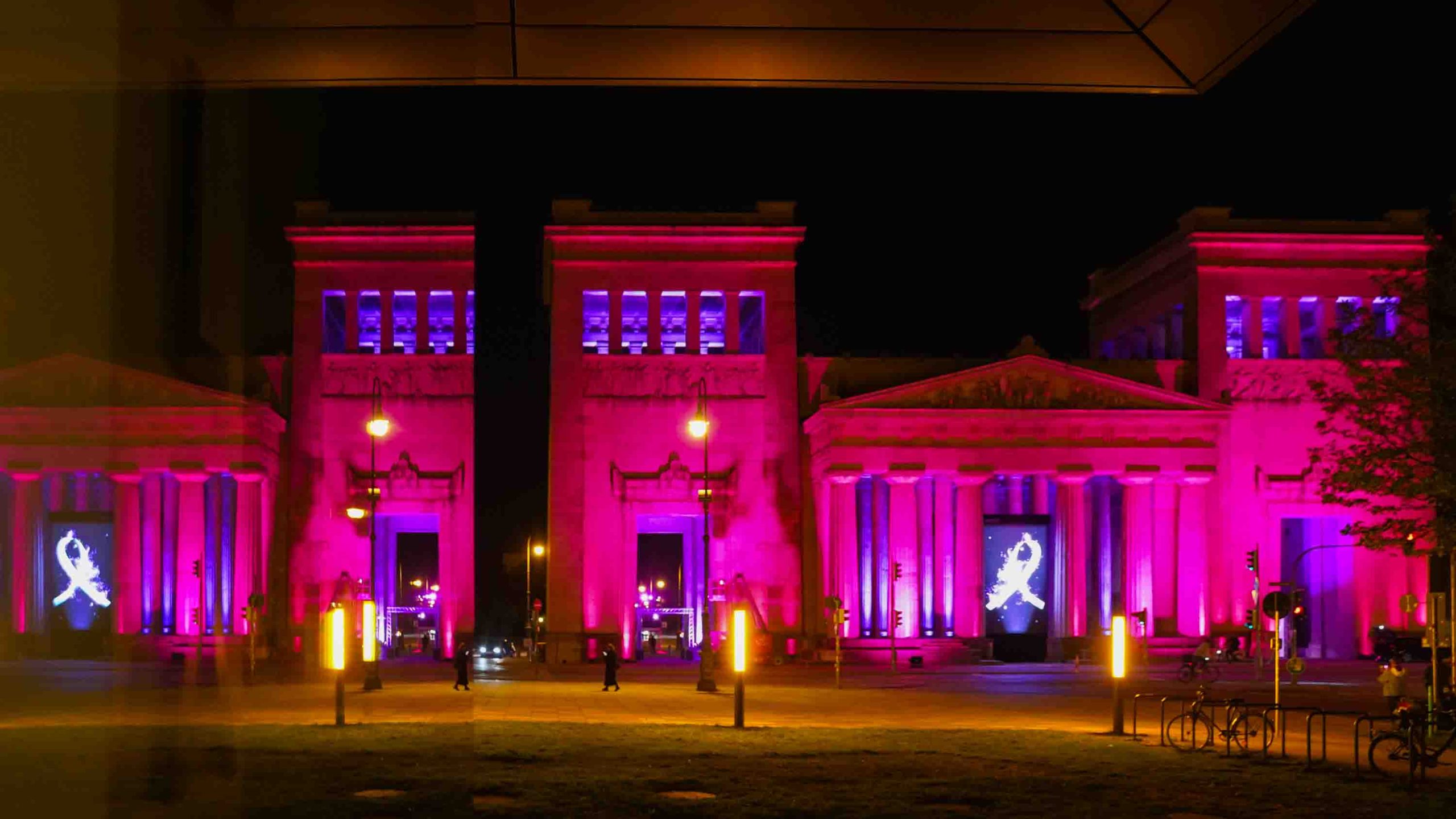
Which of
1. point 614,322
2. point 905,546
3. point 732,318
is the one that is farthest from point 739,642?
point 732,318

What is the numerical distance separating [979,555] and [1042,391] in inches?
326

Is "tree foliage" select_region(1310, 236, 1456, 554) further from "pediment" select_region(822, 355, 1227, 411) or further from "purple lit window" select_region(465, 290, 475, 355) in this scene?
"purple lit window" select_region(465, 290, 475, 355)

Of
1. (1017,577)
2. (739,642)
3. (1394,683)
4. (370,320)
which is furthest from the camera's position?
(370,320)

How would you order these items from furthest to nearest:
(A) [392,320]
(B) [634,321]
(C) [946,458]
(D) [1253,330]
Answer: (B) [634,321], (D) [1253,330], (A) [392,320], (C) [946,458]

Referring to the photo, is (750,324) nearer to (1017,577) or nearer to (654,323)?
(654,323)

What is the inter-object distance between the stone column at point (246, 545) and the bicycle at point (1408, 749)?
5964cm

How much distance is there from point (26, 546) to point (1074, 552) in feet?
161

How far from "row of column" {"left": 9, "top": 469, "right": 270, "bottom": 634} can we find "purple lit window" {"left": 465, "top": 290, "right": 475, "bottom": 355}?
37.8ft

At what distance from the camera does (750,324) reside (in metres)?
88.6

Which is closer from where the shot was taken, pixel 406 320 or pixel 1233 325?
pixel 406 320

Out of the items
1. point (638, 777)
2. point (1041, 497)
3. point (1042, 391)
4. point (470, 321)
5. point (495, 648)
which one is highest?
point (470, 321)

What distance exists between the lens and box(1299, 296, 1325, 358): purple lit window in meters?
85.1

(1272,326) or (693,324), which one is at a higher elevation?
(1272,326)

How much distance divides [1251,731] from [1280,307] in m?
60.0
